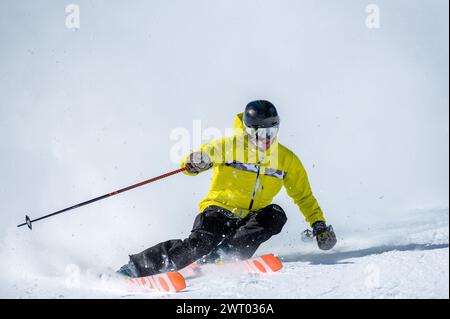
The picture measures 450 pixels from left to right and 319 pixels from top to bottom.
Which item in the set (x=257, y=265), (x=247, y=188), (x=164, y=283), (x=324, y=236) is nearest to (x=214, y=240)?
(x=257, y=265)

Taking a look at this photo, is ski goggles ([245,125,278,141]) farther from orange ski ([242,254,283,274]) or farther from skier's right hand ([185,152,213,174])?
orange ski ([242,254,283,274])

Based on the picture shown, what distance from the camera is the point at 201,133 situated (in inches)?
350

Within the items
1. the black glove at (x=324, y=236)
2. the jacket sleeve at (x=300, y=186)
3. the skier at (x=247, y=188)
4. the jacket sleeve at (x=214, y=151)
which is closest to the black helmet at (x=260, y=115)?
the skier at (x=247, y=188)

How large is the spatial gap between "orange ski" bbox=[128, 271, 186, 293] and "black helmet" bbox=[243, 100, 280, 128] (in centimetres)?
130

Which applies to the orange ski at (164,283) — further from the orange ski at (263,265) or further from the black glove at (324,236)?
the black glove at (324,236)

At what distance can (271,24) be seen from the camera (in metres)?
13.1

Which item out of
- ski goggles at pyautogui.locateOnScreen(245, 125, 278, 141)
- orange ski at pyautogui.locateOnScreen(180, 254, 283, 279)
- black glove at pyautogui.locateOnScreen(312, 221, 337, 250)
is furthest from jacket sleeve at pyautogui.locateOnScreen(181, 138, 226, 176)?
black glove at pyautogui.locateOnScreen(312, 221, 337, 250)

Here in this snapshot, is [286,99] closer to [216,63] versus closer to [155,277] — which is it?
[216,63]

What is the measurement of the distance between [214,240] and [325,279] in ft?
3.06

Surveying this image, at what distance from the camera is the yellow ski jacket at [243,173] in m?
3.59

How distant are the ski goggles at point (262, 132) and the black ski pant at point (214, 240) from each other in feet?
1.83

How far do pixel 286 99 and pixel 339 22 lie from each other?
3520mm

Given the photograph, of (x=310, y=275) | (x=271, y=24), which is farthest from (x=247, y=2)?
(x=310, y=275)

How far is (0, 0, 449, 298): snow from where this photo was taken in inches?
125
